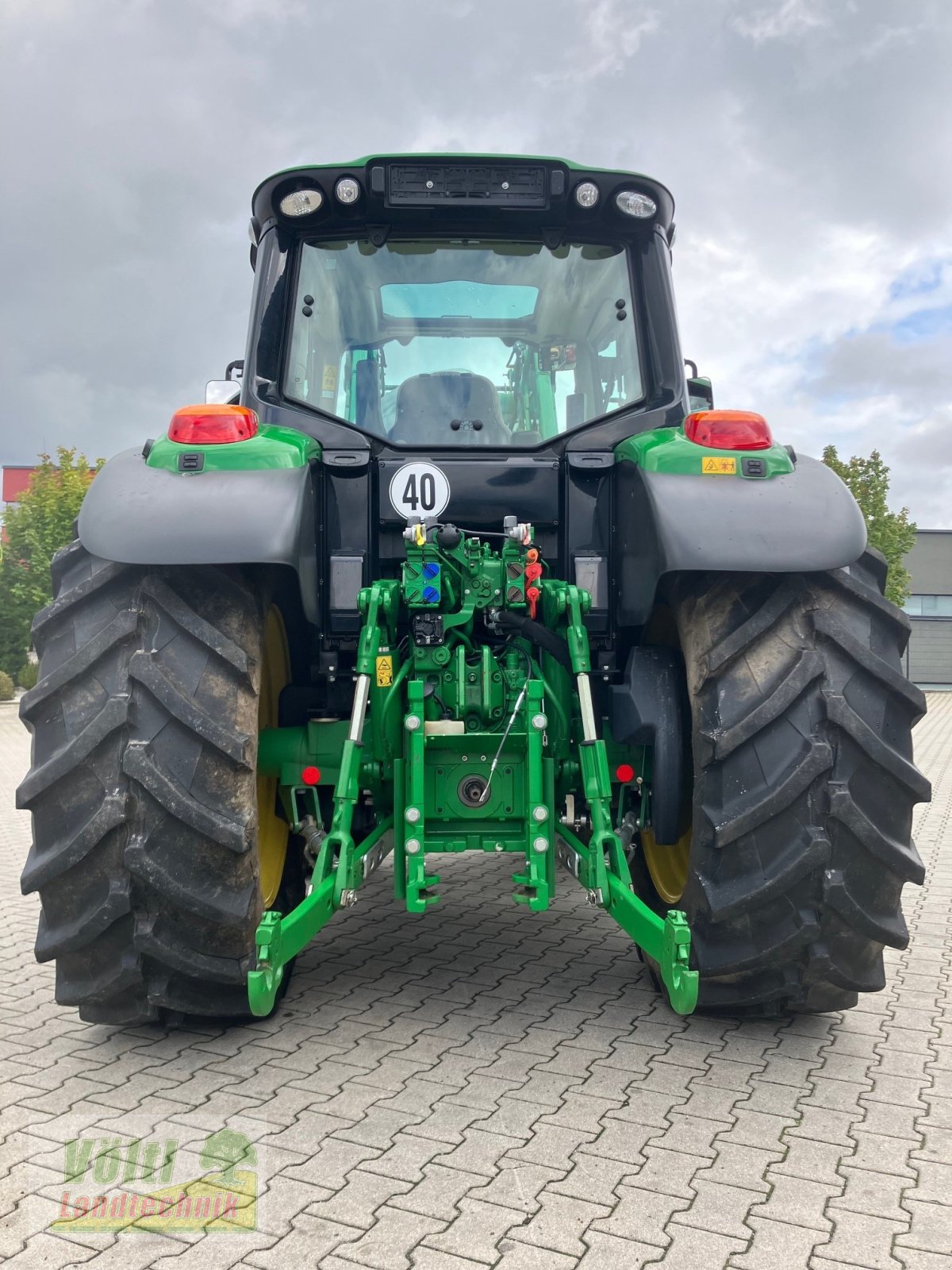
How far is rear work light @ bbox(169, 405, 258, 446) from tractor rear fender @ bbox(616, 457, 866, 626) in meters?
1.26

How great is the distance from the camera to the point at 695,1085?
125 inches

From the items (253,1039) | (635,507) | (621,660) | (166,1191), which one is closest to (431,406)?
(635,507)

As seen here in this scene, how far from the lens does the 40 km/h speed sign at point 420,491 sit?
146 inches

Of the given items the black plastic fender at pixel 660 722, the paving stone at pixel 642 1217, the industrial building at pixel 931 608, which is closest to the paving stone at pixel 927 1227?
the paving stone at pixel 642 1217

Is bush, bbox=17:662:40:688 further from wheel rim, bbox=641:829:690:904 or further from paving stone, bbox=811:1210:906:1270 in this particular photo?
paving stone, bbox=811:1210:906:1270

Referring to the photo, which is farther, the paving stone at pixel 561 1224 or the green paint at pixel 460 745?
the green paint at pixel 460 745

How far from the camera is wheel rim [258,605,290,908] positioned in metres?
3.88

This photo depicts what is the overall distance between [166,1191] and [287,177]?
10.5ft

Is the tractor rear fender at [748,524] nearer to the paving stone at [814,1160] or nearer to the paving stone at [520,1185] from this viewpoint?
the paving stone at [814,1160]

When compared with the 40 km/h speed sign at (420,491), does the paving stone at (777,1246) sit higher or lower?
lower

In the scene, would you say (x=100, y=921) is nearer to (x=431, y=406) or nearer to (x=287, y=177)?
(x=431, y=406)

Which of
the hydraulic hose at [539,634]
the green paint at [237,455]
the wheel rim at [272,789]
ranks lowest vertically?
the wheel rim at [272,789]

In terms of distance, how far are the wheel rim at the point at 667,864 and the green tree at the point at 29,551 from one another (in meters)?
22.6

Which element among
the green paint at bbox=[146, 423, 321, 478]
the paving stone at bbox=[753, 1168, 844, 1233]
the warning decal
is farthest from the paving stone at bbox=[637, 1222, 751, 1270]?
the green paint at bbox=[146, 423, 321, 478]
